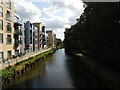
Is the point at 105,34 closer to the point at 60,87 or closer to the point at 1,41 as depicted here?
the point at 60,87

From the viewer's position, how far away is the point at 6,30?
37531mm

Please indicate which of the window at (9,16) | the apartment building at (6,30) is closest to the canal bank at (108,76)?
the apartment building at (6,30)

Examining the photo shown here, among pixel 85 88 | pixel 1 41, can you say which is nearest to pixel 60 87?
pixel 85 88

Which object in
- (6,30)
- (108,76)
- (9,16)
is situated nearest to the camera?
(108,76)

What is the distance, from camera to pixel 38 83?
78.6 ft

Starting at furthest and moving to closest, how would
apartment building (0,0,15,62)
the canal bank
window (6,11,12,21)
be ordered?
window (6,11,12,21) → apartment building (0,0,15,62) → the canal bank

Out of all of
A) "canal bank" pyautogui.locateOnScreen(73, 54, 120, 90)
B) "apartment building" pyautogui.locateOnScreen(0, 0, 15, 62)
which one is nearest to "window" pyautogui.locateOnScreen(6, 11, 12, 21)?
"apartment building" pyautogui.locateOnScreen(0, 0, 15, 62)

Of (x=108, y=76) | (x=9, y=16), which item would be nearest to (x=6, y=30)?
(x=9, y=16)

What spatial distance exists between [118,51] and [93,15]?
1068cm

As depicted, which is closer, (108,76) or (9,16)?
(108,76)

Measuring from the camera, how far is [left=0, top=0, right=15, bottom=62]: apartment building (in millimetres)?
34875

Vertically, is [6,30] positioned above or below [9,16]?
below

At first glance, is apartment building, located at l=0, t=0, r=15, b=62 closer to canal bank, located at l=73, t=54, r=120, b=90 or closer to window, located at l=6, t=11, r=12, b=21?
window, located at l=6, t=11, r=12, b=21

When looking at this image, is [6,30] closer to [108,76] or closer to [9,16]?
[9,16]
